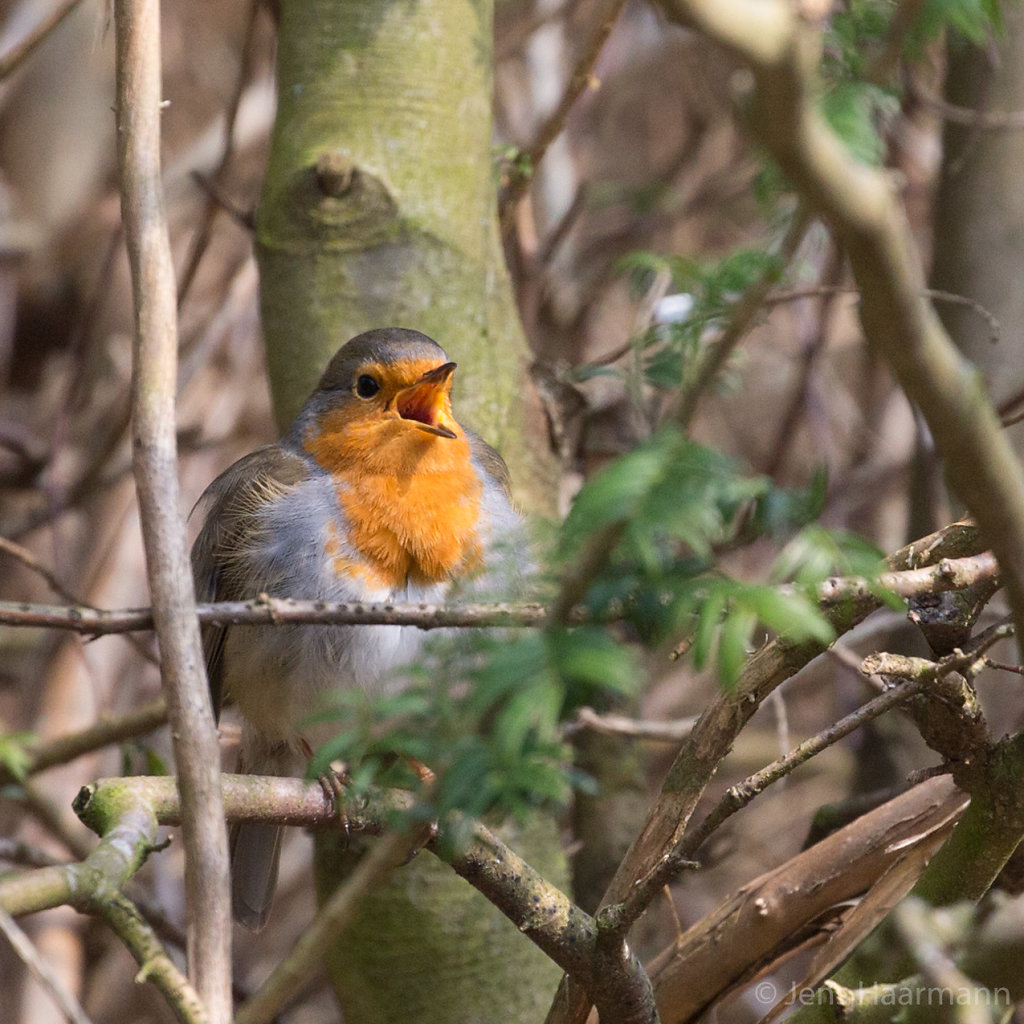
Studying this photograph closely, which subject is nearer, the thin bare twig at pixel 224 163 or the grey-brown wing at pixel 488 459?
the grey-brown wing at pixel 488 459

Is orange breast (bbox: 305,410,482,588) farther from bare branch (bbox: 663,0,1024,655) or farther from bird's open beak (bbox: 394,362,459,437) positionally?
bare branch (bbox: 663,0,1024,655)

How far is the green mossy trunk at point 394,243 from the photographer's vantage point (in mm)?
2318

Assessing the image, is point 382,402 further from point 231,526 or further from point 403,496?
point 231,526

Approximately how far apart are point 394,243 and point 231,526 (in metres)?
0.65

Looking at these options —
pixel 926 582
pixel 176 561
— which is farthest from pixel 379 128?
pixel 926 582

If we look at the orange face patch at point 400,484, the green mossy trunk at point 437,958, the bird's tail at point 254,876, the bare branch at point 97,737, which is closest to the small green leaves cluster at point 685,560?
the orange face patch at point 400,484

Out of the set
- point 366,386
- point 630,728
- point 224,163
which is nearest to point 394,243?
point 366,386

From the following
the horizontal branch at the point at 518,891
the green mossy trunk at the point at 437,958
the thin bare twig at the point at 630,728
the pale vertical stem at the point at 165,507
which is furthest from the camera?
the thin bare twig at the point at 630,728

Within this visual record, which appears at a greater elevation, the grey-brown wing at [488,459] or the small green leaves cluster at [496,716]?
the grey-brown wing at [488,459]

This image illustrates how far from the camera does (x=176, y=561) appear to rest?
136 centimetres

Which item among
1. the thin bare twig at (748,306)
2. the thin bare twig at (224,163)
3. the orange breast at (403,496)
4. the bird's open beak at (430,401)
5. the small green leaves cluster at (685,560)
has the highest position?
the thin bare twig at (224,163)

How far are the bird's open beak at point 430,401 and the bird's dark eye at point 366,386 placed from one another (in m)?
0.05

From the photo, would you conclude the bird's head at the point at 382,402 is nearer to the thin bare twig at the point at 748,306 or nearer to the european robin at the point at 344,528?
the european robin at the point at 344,528

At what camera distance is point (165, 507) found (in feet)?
4.61
